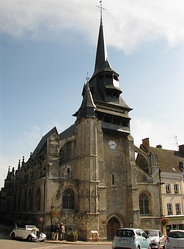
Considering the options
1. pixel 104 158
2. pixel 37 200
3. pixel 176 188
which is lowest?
pixel 37 200

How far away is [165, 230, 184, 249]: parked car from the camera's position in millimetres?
13422

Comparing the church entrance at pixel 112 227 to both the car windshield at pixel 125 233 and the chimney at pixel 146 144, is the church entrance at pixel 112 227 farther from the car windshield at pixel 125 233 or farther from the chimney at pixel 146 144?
the car windshield at pixel 125 233

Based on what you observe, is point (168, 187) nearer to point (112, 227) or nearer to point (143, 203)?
point (143, 203)

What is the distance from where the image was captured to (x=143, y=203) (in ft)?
98.6

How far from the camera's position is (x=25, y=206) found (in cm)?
3281

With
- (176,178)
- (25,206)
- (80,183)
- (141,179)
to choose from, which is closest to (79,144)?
Answer: (80,183)

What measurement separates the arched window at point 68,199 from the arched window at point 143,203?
8.38 m

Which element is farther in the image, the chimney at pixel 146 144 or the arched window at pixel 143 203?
the chimney at pixel 146 144

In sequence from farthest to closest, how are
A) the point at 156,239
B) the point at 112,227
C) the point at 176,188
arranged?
1. the point at 176,188
2. the point at 112,227
3. the point at 156,239

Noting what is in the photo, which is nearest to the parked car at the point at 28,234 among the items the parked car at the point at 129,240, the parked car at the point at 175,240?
the parked car at the point at 129,240

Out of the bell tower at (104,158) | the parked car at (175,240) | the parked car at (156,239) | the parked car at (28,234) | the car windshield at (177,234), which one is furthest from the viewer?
the bell tower at (104,158)

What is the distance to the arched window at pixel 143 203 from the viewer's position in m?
29.7

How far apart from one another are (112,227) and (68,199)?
19.3ft

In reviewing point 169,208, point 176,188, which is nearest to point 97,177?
point 169,208
